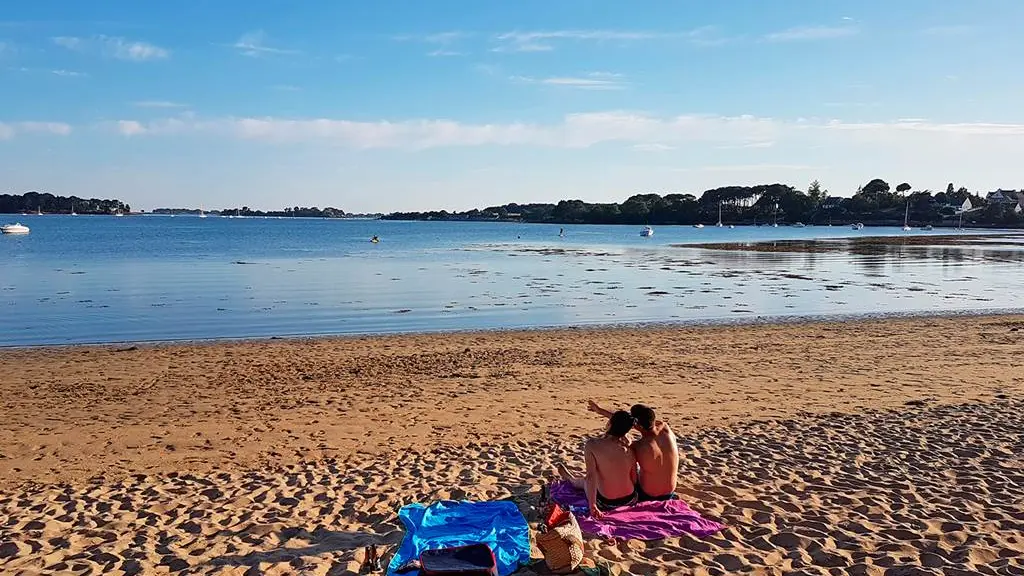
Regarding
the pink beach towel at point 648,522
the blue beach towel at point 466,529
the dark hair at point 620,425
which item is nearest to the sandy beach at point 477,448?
the pink beach towel at point 648,522

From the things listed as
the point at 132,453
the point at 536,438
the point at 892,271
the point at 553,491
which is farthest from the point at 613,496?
the point at 892,271

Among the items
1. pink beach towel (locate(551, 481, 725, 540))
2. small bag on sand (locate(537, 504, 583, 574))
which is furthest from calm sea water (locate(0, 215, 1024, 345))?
small bag on sand (locate(537, 504, 583, 574))

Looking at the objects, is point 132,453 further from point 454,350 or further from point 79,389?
point 454,350

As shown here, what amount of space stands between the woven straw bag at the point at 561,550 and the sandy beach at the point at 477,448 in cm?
34

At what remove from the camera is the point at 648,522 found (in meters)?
6.48

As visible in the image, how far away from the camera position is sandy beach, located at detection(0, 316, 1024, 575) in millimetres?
6047

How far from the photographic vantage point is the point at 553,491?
7.26 m

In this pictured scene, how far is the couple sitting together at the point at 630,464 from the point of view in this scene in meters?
6.83

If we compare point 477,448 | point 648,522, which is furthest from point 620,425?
point 477,448

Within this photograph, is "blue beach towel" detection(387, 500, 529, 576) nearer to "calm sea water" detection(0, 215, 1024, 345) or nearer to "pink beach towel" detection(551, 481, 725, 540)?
"pink beach towel" detection(551, 481, 725, 540)

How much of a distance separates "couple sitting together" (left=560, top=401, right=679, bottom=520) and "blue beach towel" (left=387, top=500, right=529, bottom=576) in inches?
31.1

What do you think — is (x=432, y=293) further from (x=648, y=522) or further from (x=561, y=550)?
(x=561, y=550)

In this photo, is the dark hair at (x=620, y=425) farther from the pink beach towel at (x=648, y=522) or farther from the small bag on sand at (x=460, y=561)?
the small bag on sand at (x=460, y=561)

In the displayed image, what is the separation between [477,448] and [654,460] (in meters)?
2.78
